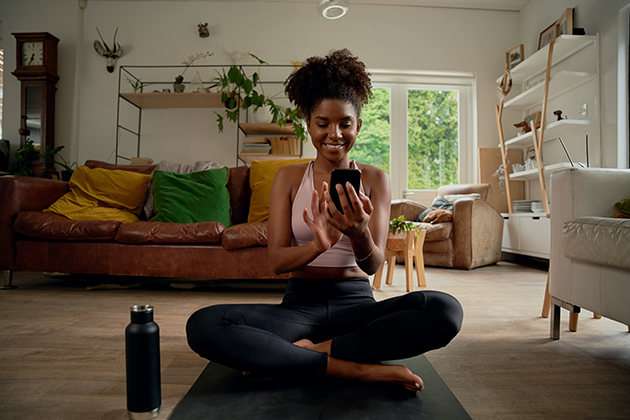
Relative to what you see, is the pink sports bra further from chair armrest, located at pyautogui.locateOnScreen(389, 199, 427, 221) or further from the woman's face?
chair armrest, located at pyautogui.locateOnScreen(389, 199, 427, 221)

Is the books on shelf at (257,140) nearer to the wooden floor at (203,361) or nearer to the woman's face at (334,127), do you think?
the wooden floor at (203,361)

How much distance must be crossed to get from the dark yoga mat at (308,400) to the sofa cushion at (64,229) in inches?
64.4

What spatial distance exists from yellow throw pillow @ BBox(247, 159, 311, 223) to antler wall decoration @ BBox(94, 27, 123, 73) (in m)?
2.82

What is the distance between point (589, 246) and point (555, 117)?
126 inches

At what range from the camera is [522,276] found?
10.3ft

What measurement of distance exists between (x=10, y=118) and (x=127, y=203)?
2867mm

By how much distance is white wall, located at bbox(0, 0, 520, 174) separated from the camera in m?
4.47

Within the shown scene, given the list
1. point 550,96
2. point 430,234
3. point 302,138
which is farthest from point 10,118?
point 550,96

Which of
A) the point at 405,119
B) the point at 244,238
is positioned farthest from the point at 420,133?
the point at 244,238

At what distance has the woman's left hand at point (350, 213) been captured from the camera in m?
0.82

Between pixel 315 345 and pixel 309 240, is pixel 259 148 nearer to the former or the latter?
pixel 309 240

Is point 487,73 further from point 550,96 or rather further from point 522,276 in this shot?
point 522,276

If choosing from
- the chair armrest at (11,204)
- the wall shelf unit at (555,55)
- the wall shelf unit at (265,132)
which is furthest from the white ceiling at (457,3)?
the chair armrest at (11,204)

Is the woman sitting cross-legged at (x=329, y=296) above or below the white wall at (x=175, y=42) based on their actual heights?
below
